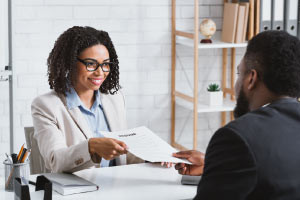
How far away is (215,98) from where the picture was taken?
3.78m

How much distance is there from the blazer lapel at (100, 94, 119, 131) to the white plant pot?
4.45ft

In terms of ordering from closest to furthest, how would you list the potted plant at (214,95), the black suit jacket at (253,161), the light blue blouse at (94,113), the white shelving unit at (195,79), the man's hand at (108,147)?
the black suit jacket at (253,161)
the man's hand at (108,147)
the light blue blouse at (94,113)
the white shelving unit at (195,79)
the potted plant at (214,95)

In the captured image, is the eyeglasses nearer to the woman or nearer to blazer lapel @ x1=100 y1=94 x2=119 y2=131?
the woman

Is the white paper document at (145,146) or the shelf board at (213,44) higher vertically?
the shelf board at (213,44)

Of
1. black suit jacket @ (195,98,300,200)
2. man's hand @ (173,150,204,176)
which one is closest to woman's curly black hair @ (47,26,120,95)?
man's hand @ (173,150,204,176)

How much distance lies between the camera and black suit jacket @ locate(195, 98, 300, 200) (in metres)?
1.30

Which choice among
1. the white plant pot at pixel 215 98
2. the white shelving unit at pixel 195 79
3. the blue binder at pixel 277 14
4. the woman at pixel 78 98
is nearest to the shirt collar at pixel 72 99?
the woman at pixel 78 98

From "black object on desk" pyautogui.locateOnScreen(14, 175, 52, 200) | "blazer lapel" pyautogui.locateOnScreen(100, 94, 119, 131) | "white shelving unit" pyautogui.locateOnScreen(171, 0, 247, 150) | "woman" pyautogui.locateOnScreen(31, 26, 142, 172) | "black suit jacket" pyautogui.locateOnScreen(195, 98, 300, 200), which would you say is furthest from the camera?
"white shelving unit" pyautogui.locateOnScreen(171, 0, 247, 150)

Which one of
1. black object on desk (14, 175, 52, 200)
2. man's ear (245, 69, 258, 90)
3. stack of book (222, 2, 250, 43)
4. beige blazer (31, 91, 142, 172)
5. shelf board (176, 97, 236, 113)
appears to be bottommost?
shelf board (176, 97, 236, 113)

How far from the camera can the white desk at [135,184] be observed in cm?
180

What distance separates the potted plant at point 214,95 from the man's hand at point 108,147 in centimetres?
189

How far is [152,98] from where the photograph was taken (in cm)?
393

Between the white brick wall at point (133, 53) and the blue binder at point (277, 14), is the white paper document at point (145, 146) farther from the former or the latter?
the blue binder at point (277, 14)

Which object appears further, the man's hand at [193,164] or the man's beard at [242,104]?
the man's hand at [193,164]
